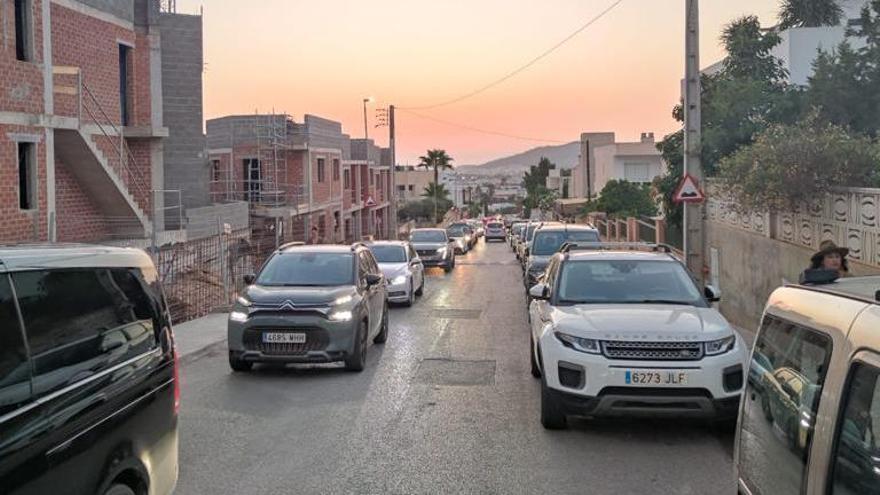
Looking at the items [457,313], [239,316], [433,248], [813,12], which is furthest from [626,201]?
[239,316]

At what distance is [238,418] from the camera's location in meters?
→ 8.65

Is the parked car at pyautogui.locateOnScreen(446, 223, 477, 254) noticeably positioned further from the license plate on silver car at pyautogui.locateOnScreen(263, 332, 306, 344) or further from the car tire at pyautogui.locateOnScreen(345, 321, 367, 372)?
the license plate on silver car at pyautogui.locateOnScreen(263, 332, 306, 344)

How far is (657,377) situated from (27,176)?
15.7 meters

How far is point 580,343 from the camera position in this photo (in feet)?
25.1

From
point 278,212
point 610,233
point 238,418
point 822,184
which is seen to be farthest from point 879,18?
point 278,212

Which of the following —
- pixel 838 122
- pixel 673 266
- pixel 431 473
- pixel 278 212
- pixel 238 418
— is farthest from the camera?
pixel 278 212

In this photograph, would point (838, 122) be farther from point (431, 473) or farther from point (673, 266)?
point (431, 473)

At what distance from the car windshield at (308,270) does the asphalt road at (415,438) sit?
1.24 metres

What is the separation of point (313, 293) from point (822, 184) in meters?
7.18

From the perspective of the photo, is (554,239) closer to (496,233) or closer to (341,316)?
(341,316)

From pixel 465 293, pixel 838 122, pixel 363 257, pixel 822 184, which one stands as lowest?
pixel 465 293

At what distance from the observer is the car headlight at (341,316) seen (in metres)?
10.8

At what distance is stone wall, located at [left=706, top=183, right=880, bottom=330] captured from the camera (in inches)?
425

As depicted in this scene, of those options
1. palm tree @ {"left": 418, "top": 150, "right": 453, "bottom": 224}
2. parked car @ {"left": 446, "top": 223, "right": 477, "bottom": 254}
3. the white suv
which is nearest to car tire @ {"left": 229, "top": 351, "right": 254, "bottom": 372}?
the white suv
